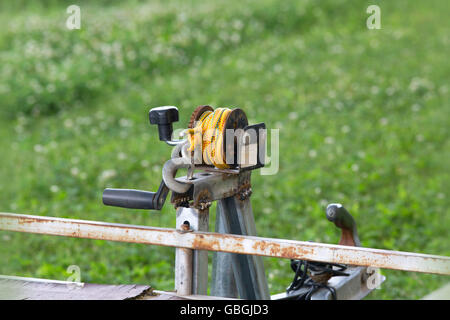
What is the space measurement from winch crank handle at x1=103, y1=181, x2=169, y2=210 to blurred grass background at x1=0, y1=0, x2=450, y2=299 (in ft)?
4.11

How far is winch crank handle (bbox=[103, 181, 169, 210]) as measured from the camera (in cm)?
213

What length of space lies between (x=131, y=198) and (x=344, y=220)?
92 cm

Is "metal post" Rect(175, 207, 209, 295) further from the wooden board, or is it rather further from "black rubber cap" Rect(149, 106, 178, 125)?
"black rubber cap" Rect(149, 106, 178, 125)

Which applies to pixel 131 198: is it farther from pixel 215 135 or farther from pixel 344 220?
pixel 344 220

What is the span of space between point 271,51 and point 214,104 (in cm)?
179

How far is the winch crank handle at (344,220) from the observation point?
→ 2.63 metres

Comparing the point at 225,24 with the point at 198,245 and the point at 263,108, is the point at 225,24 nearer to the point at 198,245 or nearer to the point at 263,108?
the point at 263,108

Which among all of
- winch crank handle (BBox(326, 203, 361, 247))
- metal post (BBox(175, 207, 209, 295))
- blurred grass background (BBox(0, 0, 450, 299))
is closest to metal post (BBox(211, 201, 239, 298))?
metal post (BBox(175, 207, 209, 295))

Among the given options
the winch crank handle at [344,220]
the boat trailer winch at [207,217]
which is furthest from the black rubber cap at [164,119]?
the winch crank handle at [344,220]

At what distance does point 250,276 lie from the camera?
2.31 m

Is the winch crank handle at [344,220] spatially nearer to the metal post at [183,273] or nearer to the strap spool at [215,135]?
the strap spool at [215,135]

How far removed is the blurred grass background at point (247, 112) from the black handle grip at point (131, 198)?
125 centimetres

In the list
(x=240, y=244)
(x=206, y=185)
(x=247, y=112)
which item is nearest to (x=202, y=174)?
(x=206, y=185)

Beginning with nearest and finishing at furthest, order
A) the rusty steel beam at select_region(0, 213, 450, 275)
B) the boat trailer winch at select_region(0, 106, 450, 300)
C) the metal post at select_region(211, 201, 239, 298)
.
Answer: the rusty steel beam at select_region(0, 213, 450, 275) → the boat trailer winch at select_region(0, 106, 450, 300) → the metal post at select_region(211, 201, 239, 298)
